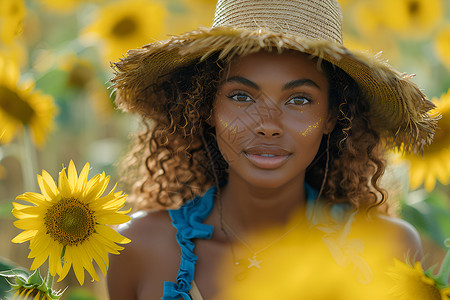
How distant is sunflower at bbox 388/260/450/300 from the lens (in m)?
0.87

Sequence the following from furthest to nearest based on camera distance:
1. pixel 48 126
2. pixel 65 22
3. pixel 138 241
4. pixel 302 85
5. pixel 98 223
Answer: pixel 65 22 → pixel 48 126 → pixel 138 241 → pixel 302 85 → pixel 98 223

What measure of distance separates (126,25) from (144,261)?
1153 millimetres

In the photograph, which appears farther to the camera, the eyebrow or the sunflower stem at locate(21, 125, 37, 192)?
the sunflower stem at locate(21, 125, 37, 192)

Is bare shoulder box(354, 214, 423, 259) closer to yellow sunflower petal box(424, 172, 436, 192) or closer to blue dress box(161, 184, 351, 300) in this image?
blue dress box(161, 184, 351, 300)

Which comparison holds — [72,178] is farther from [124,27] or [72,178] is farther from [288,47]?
[124,27]

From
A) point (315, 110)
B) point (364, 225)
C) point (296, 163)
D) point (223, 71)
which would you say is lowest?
point (364, 225)

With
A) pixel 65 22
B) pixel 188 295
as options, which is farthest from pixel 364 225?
pixel 65 22

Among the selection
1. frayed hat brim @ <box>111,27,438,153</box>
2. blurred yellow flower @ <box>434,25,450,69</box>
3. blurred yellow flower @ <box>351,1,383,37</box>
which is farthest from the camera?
blurred yellow flower @ <box>351,1,383,37</box>

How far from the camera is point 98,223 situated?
917 mm

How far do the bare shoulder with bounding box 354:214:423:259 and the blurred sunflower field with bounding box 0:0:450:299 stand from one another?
0.24 meters

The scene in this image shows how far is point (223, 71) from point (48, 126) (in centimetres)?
70

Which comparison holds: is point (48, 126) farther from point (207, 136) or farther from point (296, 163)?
point (296, 163)

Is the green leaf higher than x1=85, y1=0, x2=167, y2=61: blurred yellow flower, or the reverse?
x1=85, y1=0, x2=167, y2=61: blurred yellow flower

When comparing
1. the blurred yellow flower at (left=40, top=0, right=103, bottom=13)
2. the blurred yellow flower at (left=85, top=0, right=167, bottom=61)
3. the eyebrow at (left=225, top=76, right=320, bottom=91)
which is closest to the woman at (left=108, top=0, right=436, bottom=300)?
the eyebrow at (left=225, top=76, right=320, bottom=91)
